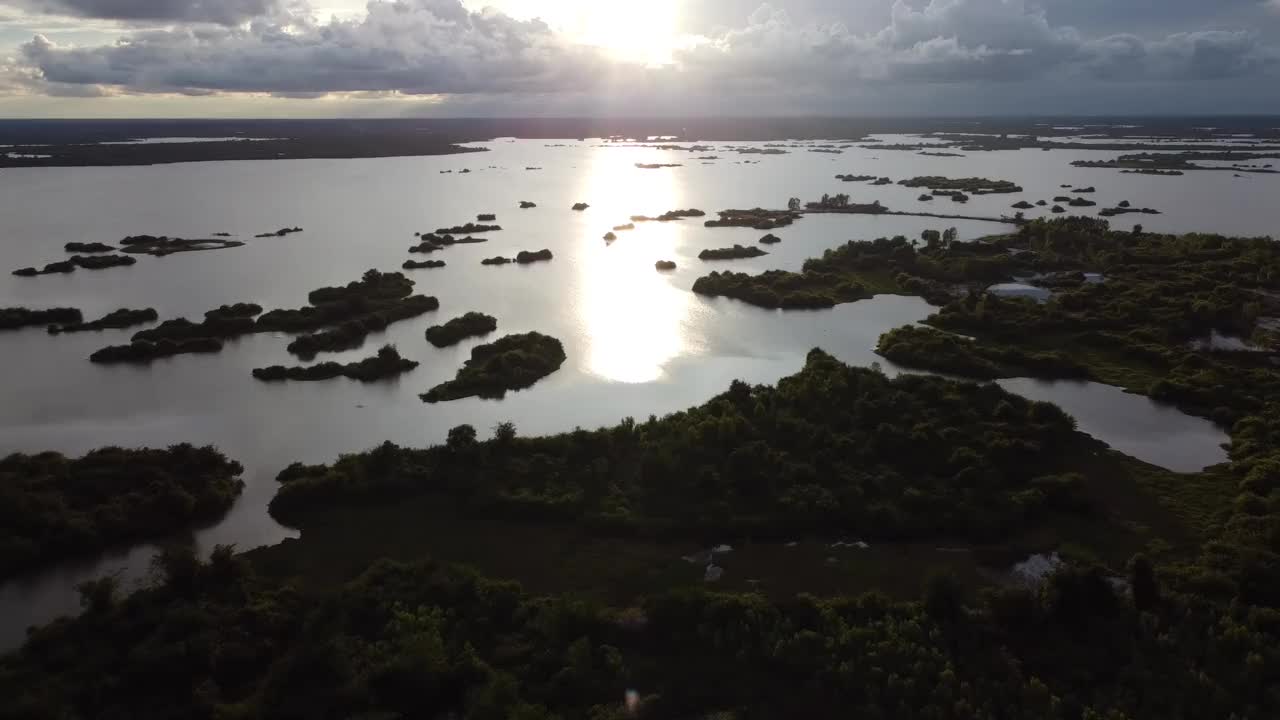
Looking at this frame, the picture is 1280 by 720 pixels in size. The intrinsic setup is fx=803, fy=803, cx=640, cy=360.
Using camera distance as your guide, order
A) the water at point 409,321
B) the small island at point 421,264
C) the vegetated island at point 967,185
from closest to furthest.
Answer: the water at point 409,321 → the small island at point 421,264 → the vegetated island at point 967,185

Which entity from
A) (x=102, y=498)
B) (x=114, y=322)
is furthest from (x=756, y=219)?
(x=102, y=498)

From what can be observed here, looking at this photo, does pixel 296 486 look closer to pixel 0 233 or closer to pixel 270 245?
pixel 270 245

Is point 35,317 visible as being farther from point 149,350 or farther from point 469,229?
point 469,229

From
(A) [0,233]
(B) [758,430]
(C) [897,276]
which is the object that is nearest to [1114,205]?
(C) [897,276]

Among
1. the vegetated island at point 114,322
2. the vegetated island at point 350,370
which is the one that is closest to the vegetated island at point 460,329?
the vegetated island at point 350,370

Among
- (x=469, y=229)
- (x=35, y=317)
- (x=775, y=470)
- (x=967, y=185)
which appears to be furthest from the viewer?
(x=967, y=185)

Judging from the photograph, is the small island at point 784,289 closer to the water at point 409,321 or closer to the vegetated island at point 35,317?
the water at point 409,321
